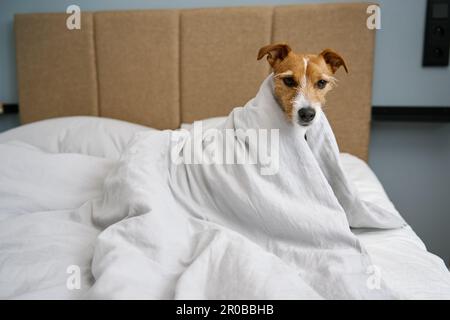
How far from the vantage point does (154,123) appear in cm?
217

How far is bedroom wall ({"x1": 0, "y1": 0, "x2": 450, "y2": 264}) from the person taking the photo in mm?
1942

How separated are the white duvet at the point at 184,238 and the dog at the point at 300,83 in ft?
0.36

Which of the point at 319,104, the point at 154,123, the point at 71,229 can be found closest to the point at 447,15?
the point at 319,104

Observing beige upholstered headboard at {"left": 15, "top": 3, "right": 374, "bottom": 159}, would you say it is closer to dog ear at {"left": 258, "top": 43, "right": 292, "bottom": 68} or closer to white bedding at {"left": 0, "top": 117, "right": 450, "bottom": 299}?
white bedding at {"left": 0, "top": 117, "right": 450, "bottom": 299}

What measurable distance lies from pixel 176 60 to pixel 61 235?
4.47 feet

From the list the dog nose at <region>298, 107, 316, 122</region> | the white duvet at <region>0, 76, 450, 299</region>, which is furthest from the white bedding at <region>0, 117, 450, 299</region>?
the dog nose at <region>298, 107, 316, 122</region>

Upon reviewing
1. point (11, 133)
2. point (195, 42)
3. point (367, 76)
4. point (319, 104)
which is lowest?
point (11, 133)

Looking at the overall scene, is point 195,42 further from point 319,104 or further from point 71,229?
point 71,229

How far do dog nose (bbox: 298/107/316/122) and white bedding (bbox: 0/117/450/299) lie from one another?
411 millimetres

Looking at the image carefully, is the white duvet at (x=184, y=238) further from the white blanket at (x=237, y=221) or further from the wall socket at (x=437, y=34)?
the wall socket at (x=437, y=34)

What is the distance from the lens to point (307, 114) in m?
1.05

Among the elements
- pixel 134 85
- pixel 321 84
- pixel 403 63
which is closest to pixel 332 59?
pixel 321 84
